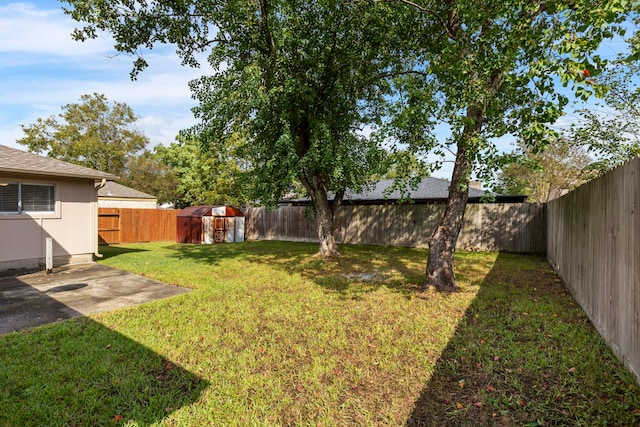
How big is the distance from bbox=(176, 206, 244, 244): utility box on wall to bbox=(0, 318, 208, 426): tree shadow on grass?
41.3 ft

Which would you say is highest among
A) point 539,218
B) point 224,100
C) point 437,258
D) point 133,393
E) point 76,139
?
point 76,139

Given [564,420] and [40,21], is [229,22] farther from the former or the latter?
[564,420]

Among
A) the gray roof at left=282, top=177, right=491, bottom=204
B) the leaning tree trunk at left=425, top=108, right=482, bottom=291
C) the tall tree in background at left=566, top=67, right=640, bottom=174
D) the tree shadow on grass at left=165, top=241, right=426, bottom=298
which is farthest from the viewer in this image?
the gray roof at left=282, top=177, right=491, bottom=204

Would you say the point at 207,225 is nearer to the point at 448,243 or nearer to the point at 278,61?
the point at 278,61

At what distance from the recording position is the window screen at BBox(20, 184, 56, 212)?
8.41 m

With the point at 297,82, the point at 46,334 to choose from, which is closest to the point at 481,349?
the point at 46,334

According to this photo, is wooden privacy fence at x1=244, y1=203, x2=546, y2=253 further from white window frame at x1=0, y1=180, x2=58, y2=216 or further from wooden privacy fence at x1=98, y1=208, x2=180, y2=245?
white window frame at x1=0, y1=180, x2=58, y2=216

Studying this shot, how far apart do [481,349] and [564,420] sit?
1258 mm

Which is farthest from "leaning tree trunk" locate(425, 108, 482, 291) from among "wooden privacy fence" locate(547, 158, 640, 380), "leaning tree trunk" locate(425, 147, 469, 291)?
"wooden privacy fence" locate(547, 158, 640, 380)

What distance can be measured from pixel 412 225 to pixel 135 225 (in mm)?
13691

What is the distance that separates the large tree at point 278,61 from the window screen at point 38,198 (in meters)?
4.17

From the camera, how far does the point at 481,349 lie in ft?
12.1

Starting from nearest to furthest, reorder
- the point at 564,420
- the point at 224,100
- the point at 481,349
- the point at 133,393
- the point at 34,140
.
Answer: the point at 564,420
the point at 133,393
the point at 481,349
the point at 224,100
the point at 34,140

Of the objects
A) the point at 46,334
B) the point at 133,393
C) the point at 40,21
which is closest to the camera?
the point at 133,393
